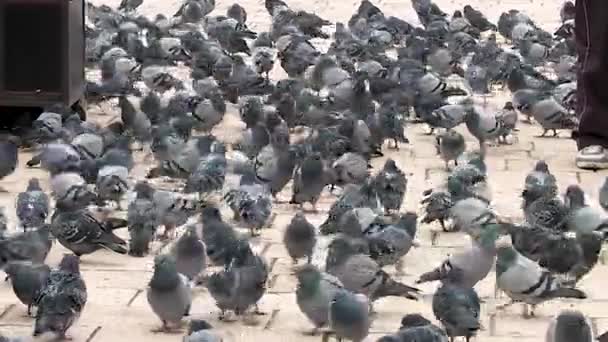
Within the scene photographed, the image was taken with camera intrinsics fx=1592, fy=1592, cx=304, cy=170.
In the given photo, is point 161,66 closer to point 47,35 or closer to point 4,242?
point 47,35

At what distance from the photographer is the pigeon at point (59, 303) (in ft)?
19.8

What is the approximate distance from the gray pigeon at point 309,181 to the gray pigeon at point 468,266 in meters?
1.43

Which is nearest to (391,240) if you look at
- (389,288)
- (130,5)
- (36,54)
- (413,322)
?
(389,288)

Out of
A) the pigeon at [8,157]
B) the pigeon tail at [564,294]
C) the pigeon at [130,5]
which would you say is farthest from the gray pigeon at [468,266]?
the pigeon at [130,5]

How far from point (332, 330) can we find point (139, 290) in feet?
3.82

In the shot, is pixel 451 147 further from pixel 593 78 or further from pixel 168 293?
pixel 168 293

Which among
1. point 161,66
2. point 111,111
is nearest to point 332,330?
point 111,111

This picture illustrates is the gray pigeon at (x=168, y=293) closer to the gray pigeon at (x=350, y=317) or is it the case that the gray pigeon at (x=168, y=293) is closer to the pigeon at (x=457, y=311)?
the gray pigeon at (x=350, y=317)

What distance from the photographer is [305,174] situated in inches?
324

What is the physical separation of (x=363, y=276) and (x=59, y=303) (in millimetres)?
1224

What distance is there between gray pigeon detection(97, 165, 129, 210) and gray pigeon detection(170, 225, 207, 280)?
141 centimetres

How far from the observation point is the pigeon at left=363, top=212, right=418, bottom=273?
277 inches

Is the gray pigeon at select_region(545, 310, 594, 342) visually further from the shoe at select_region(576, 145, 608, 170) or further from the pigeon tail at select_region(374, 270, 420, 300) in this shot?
the shoe at select_region(576, 145, 608, 170)

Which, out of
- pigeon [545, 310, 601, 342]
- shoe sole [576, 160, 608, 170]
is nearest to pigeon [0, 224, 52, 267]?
pigeon [545, 310, 601, 342]
